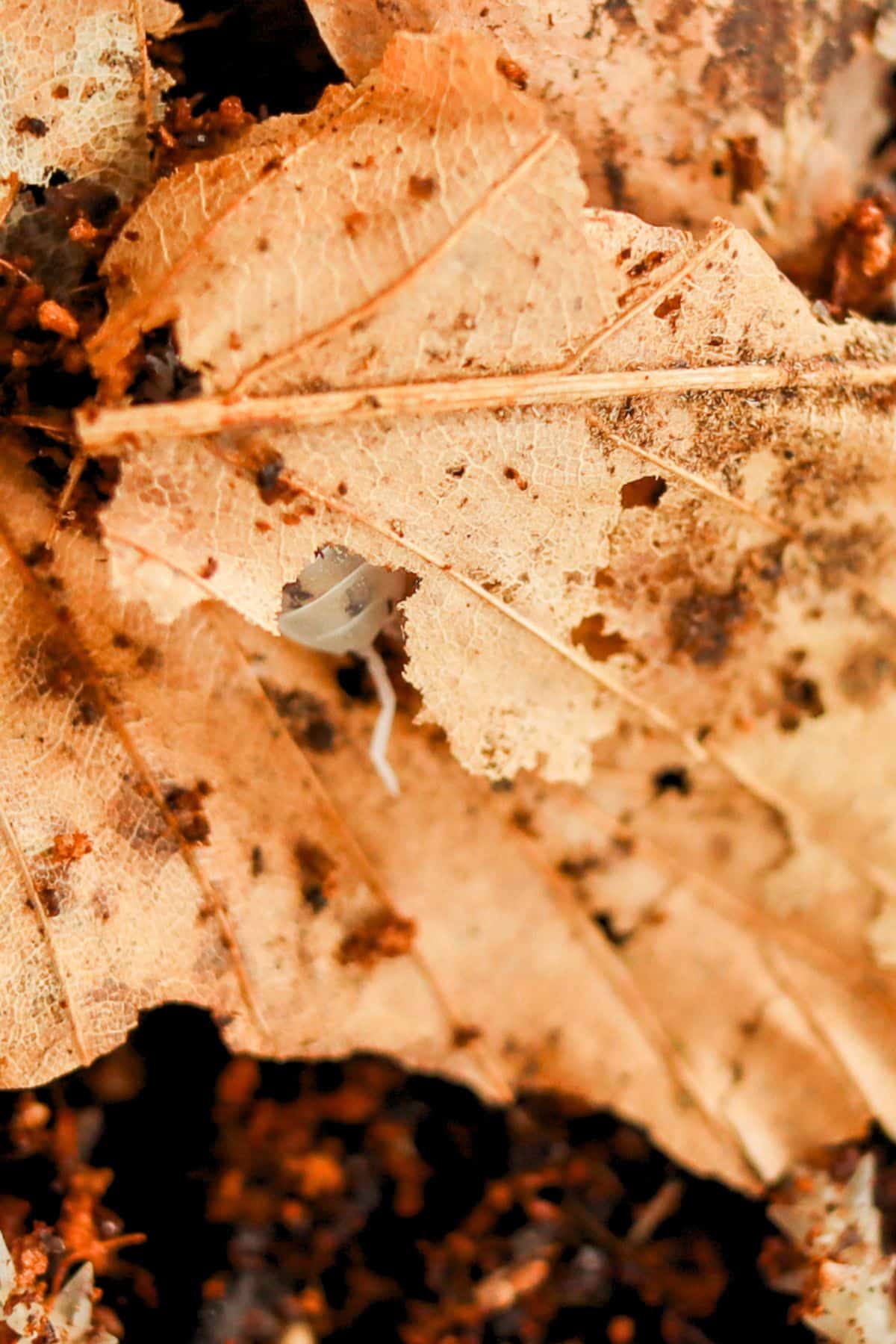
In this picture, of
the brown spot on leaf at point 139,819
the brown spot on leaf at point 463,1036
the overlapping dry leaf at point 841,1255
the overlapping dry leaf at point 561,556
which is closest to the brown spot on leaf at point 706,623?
the overlapping dry leaf at point 561,556

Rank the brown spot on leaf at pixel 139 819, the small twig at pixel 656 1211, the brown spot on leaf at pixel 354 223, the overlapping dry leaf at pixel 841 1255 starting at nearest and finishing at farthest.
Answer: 1. the brown spot on leaf at pixel 354 223
2. the brown spot on leaf at pixel 139 819
3. the overlapping dry leaf at pixel 841 1255
4. the small twig at pixel 656 1211

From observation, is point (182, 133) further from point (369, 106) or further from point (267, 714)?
point (267, 714)

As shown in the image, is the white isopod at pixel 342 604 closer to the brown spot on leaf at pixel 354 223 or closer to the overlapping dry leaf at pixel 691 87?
the brown spot on leaf at pixel 354 223

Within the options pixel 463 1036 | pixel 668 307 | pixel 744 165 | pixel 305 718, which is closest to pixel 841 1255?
pixel 463 1036

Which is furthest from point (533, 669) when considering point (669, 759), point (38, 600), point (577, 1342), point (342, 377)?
point (577, 1342)

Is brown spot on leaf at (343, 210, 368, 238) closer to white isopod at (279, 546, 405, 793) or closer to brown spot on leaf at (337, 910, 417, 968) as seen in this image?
white isopod at (279, 546, 405, 793)

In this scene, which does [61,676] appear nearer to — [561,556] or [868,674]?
[561,556]

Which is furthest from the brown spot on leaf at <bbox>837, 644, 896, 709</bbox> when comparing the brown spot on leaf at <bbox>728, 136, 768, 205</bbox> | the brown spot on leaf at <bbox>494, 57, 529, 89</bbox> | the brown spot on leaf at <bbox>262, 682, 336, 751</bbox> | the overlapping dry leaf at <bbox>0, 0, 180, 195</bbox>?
the overlapping dry leaf at <bbox>0, 0, 180, 195</bbox>
